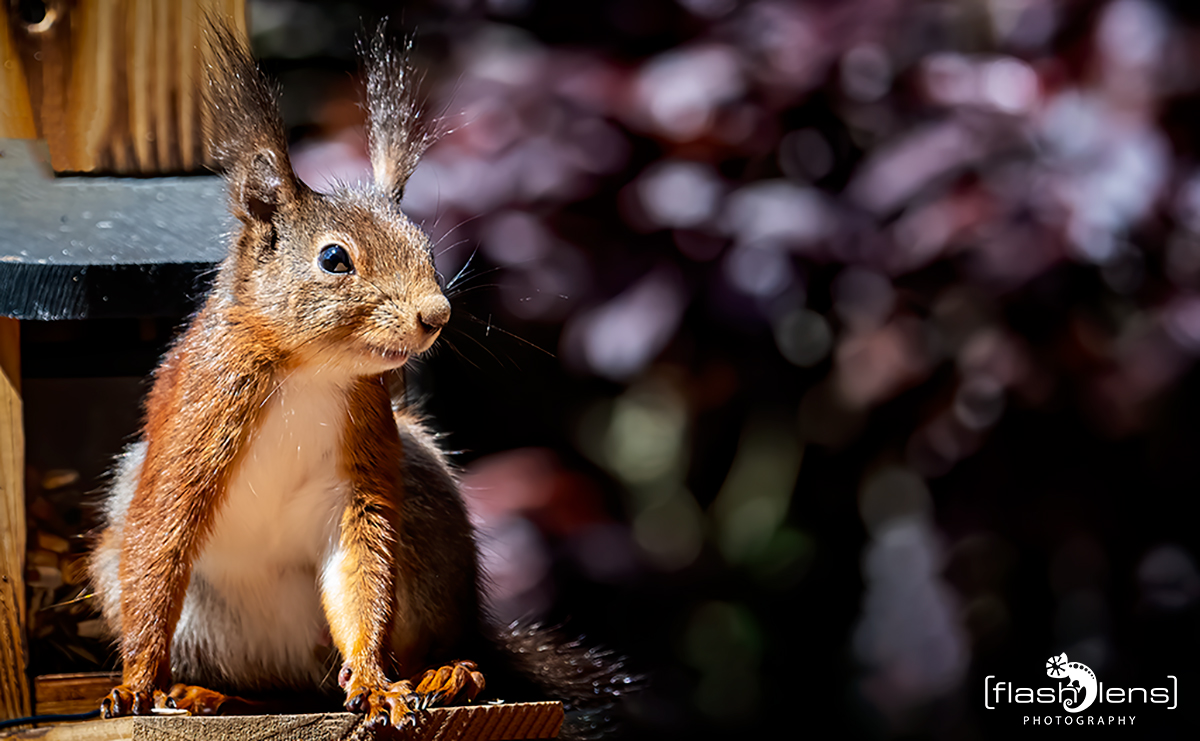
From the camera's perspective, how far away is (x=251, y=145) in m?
1.09

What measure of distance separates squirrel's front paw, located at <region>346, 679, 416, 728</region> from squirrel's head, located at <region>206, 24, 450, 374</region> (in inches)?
11.7

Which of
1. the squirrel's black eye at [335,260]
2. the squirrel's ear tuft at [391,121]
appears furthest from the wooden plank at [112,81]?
the squirrel's black eye at [335,260]

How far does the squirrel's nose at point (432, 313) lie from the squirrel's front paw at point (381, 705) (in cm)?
33

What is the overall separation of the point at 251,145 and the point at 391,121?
17 cm

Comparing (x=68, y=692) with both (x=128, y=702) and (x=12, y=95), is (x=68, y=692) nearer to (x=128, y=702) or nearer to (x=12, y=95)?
(x=128, y=702)

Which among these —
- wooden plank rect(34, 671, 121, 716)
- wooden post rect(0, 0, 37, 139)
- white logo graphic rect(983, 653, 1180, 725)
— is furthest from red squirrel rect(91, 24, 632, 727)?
white logo graphic rect(983, 653, 1180, 725)

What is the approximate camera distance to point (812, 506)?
2.14 metres

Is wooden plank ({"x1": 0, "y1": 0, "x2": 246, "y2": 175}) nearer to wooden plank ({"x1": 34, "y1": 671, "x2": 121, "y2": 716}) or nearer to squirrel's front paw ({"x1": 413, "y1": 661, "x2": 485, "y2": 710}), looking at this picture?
wooden plank ({"x1": 34, "y1": 671, "x2": 121, "y2": 716})

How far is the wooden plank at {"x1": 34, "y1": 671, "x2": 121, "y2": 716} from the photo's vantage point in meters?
1.41

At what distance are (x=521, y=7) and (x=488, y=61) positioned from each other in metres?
0.11

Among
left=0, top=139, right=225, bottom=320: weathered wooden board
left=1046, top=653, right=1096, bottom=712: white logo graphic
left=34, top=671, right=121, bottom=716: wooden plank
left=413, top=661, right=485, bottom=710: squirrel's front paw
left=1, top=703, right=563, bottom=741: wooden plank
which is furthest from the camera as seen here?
left=1046, top=653, right=1096, bottom=712: white logo graphic

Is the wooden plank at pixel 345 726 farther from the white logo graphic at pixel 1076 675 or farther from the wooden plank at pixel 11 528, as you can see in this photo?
the white logo graphic at pixel 1076 675

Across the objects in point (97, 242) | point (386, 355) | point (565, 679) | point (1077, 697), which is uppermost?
point (97, 242)

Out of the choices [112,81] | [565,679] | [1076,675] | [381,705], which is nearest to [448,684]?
[381,705]
